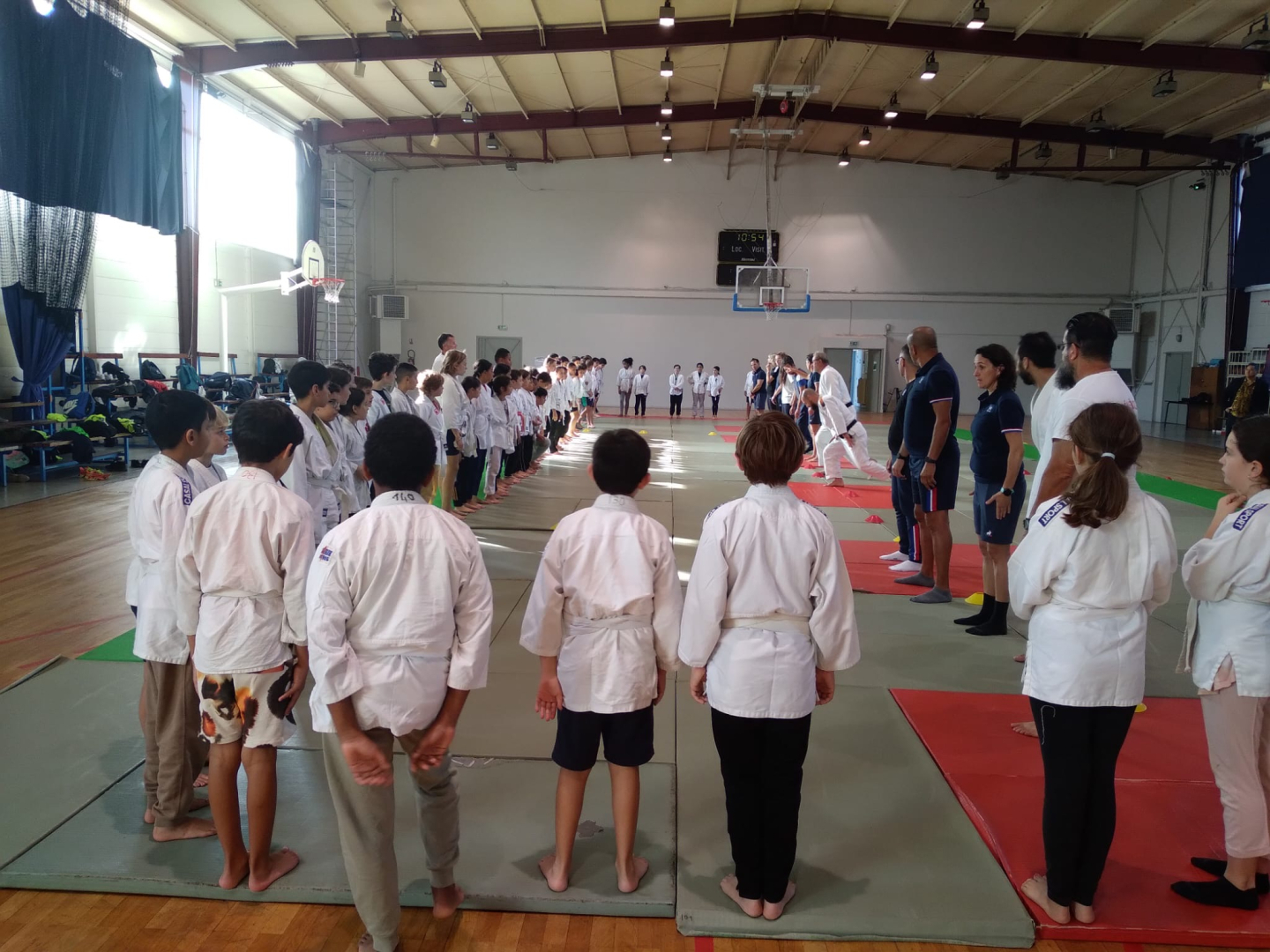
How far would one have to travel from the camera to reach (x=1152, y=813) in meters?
2.92

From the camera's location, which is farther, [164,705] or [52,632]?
[52,632]

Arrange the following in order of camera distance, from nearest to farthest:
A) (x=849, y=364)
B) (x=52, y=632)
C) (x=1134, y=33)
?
(x=52, y=632) < (x=1134, y=33) < (x=849, y=364)

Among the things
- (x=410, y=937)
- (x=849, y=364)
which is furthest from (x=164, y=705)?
(x=849, y=364)

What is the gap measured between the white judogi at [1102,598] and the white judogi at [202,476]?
2.63 m

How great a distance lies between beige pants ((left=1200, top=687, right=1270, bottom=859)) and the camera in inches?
93.4

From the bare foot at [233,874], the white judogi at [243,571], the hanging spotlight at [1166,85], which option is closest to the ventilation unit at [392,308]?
the hanging spotlight at [1166,85]

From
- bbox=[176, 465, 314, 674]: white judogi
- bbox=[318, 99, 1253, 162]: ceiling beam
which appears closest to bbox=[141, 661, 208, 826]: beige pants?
bbox=[176, 465, 314, 674]: white judogi

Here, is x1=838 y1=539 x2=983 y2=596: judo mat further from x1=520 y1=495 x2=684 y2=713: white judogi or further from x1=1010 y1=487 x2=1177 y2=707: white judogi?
x1=520 y1=495 x2=684 y2=713: white judogi

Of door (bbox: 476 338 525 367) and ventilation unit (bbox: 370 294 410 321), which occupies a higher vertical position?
ventilation unit (bbox: 370 294 410 321)

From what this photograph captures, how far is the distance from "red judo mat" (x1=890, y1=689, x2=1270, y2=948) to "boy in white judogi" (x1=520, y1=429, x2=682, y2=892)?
1326 mm

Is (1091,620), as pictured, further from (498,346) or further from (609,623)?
(498,346)

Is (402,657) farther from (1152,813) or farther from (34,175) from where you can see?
(34,175)

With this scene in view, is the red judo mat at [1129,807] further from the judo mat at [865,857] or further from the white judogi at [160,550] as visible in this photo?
the white judogi at [160,550]

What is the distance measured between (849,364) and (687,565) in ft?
62.8
